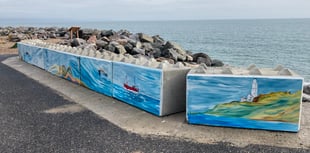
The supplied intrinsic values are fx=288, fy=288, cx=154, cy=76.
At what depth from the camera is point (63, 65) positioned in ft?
31.6

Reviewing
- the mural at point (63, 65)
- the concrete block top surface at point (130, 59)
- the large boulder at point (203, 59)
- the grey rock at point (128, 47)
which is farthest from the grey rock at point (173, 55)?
the concrete block top surface at point (130, 59)

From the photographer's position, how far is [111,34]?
2570 centimetres

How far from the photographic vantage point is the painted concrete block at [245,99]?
4.80 metres

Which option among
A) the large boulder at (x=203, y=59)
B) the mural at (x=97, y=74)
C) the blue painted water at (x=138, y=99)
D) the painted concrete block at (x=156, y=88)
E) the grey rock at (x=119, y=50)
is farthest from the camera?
the large boulder at (x=203, y=59)

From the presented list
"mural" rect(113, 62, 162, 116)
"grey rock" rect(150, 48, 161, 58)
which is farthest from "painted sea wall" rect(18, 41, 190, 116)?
"grey rock" rect(150, 48, 161, 58)

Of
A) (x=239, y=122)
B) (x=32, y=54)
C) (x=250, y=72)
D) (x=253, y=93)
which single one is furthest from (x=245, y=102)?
(x=32, y=54)

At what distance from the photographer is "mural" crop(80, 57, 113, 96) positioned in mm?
7239

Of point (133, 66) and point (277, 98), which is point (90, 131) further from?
point (277, 98)

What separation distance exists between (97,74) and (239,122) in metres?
4.09

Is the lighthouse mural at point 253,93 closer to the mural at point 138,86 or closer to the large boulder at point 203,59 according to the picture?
the mural at point 138,86

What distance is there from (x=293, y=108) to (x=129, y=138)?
9.08ft

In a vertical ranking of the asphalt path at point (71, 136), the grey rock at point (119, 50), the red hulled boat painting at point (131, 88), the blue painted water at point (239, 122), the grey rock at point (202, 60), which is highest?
the grey rock at point (119, 50)

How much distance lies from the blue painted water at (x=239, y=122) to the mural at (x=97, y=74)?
2.72 meters

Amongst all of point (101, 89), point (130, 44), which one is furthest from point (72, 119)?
point (130, 44)
